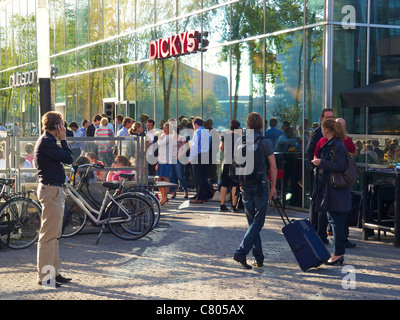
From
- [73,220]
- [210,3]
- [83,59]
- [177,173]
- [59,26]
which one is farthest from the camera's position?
[59,26]

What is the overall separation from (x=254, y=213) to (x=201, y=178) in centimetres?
713

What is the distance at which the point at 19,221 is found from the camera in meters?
9.29

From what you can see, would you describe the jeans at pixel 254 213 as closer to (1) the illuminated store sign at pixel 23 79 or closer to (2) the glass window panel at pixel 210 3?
(2) the glass window panel at pixel 210 3

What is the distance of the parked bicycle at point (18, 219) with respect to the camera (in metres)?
9.12

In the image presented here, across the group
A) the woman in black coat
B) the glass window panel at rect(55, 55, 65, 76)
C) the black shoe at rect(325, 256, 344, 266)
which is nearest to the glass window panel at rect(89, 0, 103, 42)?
the glass window panel at rect(55, 55, 65, 76)

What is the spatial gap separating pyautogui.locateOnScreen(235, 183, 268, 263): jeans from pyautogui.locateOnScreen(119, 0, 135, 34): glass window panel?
16.2 metres

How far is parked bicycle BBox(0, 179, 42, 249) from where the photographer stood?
9.12m

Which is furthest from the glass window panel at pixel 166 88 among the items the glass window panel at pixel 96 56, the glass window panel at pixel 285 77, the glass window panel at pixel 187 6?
the glass window panel at pixel 96 56

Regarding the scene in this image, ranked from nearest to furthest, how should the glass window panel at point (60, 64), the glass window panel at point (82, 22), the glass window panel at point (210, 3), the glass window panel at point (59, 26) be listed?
the glass window panel at point (210, 3), the glass window panel at point (82, 22), the glass window panel at point (60, 64), the glass window panel at point (59, 26)

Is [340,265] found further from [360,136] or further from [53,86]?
[53,86]

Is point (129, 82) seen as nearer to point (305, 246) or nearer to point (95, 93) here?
point (95, 93)

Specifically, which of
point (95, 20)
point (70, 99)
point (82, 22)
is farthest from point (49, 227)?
point (70, 99)

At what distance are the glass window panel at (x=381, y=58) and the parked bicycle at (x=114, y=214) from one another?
20.5ft
